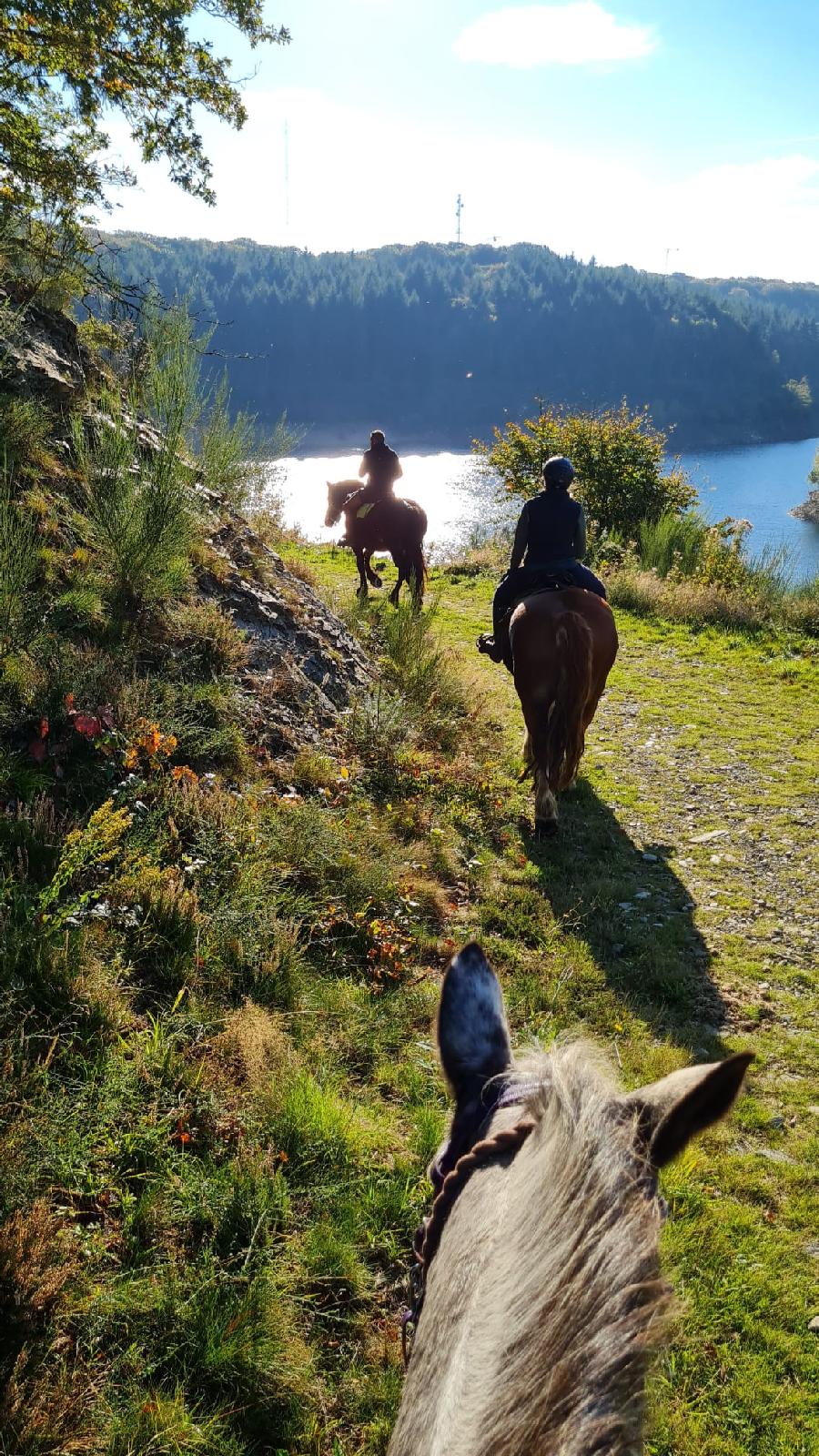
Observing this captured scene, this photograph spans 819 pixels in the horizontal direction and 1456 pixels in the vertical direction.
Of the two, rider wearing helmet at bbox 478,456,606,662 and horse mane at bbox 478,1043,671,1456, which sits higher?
rider wearing helmet at bbox 478,456,606,662

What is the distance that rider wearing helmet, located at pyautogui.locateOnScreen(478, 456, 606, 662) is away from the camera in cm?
594

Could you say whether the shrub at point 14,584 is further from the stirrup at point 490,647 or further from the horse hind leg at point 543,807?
the stirrup at point 490,647

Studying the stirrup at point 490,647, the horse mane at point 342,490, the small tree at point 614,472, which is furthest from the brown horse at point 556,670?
the small tree at point 614,472

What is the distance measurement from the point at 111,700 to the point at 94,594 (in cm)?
103

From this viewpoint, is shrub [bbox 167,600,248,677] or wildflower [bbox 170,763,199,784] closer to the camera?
wildflower [bbox 170,763,199,784]

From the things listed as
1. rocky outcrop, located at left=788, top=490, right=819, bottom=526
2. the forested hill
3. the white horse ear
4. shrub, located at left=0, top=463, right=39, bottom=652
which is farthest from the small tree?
the forested hill

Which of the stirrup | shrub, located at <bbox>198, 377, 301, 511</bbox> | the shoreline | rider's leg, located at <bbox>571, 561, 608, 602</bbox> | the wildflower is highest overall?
the shoreline

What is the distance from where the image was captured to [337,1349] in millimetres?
2271

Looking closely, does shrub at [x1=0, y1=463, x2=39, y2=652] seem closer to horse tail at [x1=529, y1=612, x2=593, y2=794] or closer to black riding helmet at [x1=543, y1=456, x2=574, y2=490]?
horse tail at [x1=529, y1=612, x2=593, y2=794]

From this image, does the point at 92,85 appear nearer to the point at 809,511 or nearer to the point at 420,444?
the point at 809,511

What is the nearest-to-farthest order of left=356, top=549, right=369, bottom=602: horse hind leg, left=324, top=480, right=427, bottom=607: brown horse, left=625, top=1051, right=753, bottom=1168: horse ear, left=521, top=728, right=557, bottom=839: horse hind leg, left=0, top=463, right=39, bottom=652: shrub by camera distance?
left=625, top=1051, right=753, bottom=1168: horse ear < left=0, top=463, right=39, bottom=652: shrub < left=521, top=728, right=557, bottom=839: horse hind leg < left=324, top=480, right=427, bottom=607: brown horse < left=356, top=549, right=369, bottom=602: horse hind leg

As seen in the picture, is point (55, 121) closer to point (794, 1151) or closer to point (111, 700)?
A: point (111, 700)

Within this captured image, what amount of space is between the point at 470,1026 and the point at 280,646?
5.08m

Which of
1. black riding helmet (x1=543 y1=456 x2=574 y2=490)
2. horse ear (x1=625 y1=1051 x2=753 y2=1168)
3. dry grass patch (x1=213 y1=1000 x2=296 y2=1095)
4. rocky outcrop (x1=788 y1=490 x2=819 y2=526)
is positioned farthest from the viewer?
rocky outcrop (x1=788 y1=490 x2=819 y2=526)
